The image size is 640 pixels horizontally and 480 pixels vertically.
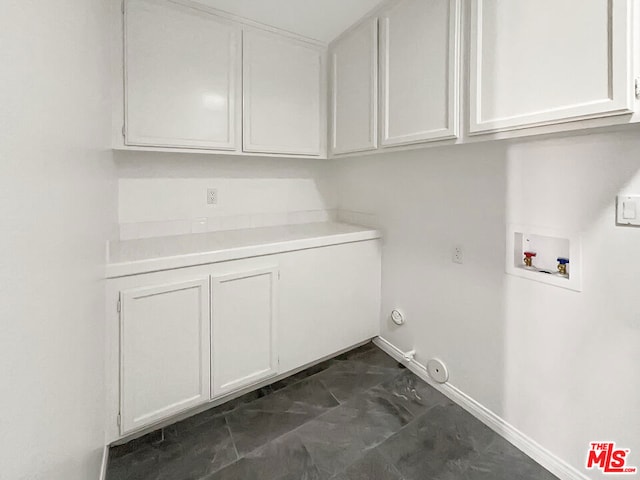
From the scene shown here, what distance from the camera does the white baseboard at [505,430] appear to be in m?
1.33

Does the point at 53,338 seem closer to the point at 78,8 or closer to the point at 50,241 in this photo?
the point at 50,241

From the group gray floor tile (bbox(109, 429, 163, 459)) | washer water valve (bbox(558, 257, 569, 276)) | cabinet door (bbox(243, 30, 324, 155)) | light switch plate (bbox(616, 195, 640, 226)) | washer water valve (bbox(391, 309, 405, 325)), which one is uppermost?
cabinet door (bbox(243, 30, 324, 155))

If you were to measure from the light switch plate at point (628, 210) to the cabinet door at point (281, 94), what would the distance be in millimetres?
1727

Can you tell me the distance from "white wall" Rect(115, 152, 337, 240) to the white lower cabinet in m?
0.66

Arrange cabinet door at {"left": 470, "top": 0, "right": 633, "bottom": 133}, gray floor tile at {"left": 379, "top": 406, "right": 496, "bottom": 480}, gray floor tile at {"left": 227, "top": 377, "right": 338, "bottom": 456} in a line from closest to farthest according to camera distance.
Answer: cabinet door at {"left": 470, "top": 0, "right": 633, "bottom": 133}
gray floor tile at {"left": 379, "top": 406, "right": 496, "bottom": 480}
gray floor tile at {"left": 227, "top": 377, "right": 338, "bottom": 456}

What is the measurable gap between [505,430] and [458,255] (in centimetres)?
91

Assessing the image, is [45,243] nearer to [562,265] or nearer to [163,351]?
[163,351]

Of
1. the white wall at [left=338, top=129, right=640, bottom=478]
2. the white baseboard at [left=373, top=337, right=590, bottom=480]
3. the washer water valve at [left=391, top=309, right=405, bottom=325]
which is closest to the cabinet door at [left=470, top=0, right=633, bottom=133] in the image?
the white wall at [left=338, top=129, right=640, bottom=478]

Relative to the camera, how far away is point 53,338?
56 cm

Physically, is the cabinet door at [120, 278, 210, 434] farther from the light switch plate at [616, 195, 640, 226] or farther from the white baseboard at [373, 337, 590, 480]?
the light switch plate at [616, 195, 640, 226]

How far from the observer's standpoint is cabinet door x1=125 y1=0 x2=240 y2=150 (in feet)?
5.37

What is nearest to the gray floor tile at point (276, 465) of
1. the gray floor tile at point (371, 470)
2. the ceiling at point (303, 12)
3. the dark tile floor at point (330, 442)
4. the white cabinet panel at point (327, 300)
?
the dark tile floor at point (330, 442)

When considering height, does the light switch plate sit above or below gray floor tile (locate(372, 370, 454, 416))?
above

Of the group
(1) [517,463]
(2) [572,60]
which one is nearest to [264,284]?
(1) [517,463]
